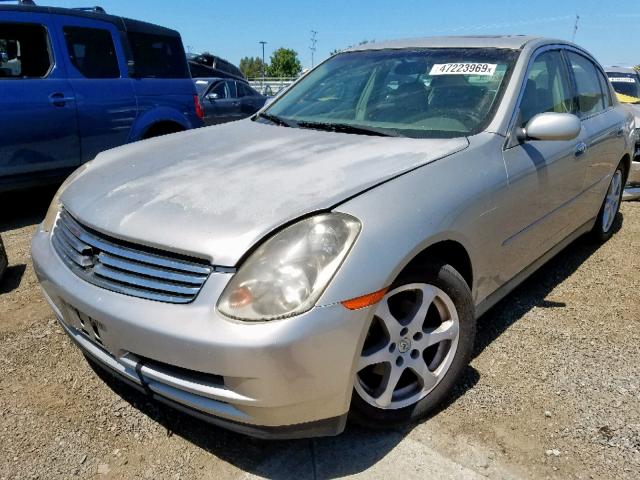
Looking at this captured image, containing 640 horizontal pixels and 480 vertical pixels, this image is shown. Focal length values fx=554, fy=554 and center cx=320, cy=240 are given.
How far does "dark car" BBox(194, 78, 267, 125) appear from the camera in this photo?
35.2 feet

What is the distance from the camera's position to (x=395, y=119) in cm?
293

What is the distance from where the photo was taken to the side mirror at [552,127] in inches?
104

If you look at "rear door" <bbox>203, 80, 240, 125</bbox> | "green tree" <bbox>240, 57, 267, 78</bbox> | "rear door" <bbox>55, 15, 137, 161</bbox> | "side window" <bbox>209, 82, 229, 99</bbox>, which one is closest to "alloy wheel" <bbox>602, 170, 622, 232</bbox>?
"rear door" <bbox>55, 15, 137, 161</bbox>

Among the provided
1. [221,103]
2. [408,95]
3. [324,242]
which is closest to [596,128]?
[408,95]

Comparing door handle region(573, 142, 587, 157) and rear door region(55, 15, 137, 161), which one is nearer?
door handle region(573, 142, 587, 157)

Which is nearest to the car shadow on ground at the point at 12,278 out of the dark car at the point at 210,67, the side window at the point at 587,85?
the side window at the point at 587,85

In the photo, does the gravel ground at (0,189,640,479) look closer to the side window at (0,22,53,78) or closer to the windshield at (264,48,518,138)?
the windshield at (264,48,518,138)

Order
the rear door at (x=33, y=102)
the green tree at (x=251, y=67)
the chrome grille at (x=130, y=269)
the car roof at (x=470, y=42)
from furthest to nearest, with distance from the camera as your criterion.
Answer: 1. the green tree at (x=251, y=67)
2. the rear door at (x=33, y=102)
3. the car roof at (x=470, y=42)
4. the chrome grille at (x=130, y=269)

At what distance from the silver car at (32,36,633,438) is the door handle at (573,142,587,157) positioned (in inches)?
1.9

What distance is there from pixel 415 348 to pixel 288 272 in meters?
0.72

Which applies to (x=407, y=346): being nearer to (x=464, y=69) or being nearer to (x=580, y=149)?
(x=464, y=69)

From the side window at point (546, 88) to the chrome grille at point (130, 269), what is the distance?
195 centimetres

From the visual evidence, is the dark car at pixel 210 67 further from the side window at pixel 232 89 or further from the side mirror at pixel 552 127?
the side mirror at pixel 552 127

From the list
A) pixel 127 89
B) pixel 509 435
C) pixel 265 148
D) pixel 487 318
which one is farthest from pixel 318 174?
pixel 127 89
